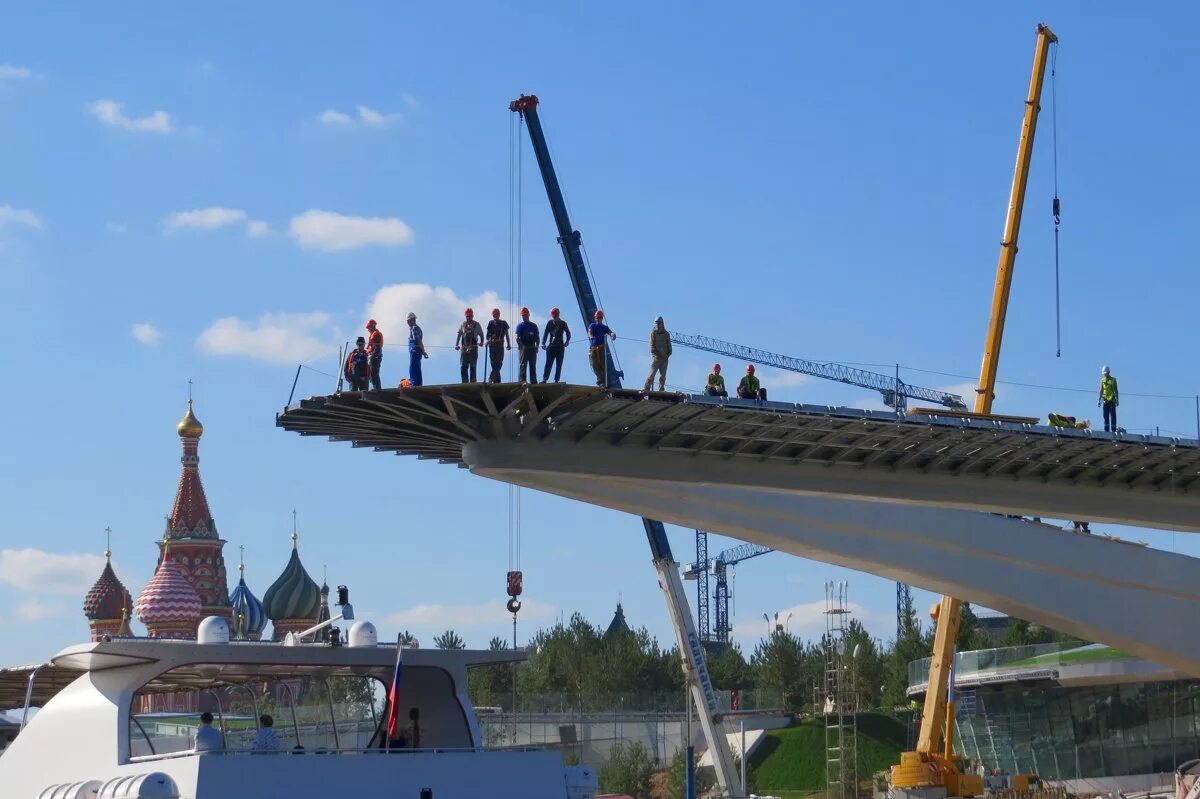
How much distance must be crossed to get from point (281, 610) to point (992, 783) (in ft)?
166

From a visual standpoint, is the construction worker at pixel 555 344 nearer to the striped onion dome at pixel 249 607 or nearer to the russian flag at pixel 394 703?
the russian flag at pixel 394 703

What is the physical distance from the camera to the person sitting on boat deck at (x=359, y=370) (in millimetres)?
30953

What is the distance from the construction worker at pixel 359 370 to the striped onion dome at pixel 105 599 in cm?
7522

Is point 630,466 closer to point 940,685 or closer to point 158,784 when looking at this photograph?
point 158,784

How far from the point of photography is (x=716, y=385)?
34.0 metres

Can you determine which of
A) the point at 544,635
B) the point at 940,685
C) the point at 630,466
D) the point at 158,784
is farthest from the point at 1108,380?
the point at 544,635

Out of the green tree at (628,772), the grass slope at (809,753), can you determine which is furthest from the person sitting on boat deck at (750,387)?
the grass slope at (809,753)

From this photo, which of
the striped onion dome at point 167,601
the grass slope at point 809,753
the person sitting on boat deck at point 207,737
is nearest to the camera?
the person sitting on boat deck at point 207,737

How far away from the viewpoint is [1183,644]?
143 ft

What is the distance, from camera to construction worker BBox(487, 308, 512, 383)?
3067 centimetres

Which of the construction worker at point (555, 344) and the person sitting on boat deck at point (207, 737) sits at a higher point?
the construction worker at point (555, 344)

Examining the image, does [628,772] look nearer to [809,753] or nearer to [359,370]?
[809,753]

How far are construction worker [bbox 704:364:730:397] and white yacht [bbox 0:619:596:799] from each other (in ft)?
33.8

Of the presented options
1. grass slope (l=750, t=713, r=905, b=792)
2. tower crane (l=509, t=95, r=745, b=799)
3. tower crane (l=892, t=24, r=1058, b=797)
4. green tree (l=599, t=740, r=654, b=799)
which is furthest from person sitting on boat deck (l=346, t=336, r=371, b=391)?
grass slope (l=750, t=713, r=905, b=792)
